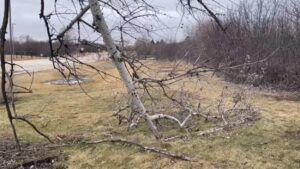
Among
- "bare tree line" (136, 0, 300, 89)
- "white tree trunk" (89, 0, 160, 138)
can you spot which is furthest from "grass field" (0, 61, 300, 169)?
"bare tree line" (136, 0, 300, 89)

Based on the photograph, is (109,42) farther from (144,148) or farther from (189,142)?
(189,142)

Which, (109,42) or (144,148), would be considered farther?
(144,148)

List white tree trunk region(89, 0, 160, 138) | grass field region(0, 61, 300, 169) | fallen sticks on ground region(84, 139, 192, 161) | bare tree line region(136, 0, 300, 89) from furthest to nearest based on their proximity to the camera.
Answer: bare tree line region(136, 0, 300, 89), fallen sticks on ground region(84, 139, 192, 161), grass field region(0, 61, 300, 169), white tree trunk region(89, 0, 160, 138)

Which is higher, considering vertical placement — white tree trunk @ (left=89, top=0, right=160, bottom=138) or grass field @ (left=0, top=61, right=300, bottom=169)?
white tree trunk @ (left=89, top=0, right=160, bottom=138)

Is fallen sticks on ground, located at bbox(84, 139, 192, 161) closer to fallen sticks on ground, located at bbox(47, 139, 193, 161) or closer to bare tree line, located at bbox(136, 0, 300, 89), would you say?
fallen sticks on ground, located at bbox(47, 139, 193, 161)

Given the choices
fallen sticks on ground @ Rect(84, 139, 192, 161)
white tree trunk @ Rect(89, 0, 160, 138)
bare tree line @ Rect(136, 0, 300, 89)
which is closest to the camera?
white tree trunk @ Rect(89, 0, 160, 138)

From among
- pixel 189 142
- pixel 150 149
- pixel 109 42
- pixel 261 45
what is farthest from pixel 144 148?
pixel 261 45

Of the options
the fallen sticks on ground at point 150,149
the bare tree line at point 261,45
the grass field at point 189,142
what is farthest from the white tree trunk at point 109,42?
the bare tree line at point 261,45

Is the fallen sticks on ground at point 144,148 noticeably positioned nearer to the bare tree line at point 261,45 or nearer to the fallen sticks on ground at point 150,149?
the fallen sticks on ground at point 150,149

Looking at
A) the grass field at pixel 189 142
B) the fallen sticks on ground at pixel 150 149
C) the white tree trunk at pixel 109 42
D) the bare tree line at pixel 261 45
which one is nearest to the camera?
the white tree trunk at pixel 109 42

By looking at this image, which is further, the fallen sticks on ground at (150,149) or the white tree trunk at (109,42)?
the fallen sticks on ground at (150,149)

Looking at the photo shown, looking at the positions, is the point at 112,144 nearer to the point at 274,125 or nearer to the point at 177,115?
the point at 177,115

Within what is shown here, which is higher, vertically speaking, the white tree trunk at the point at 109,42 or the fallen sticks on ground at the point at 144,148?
the white tree trunk at the point at 109,42

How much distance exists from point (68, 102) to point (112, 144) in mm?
8326
